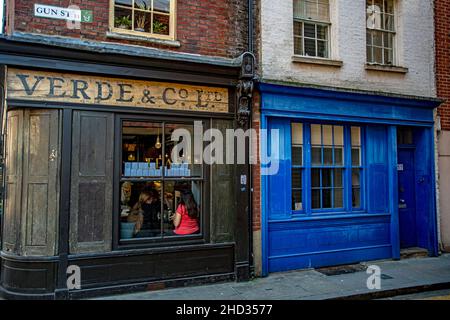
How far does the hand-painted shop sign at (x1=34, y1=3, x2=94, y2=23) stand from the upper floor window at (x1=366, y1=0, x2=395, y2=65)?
647 centimetres

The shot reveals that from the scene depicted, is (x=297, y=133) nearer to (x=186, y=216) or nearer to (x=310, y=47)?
(x=310, y=47)

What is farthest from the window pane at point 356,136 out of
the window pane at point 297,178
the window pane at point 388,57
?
the window pane at point 388,57

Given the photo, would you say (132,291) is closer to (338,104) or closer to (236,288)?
(236,288)

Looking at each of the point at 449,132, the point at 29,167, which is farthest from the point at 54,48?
the point at 449,132

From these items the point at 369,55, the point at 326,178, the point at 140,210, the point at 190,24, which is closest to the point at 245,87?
the point at 190,24

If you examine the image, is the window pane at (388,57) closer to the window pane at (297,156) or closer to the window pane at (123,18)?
the window pane at (297,156)

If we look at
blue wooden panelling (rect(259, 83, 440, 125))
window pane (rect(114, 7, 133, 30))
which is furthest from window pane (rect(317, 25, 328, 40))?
window pane (rect(114, 7, 133, 30))

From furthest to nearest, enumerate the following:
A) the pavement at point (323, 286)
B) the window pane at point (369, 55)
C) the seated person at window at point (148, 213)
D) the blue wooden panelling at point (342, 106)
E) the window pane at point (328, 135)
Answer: the window pane at point (369, 55) → the window pane at point (328, 135) → the blue wooden panelling at point (342, 106) → the seated person at window at point (148, 213) → the pavement at point (323, 286)

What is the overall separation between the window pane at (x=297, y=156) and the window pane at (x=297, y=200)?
62 cm

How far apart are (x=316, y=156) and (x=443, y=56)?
4772 mm

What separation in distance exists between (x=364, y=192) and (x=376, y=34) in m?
3.96

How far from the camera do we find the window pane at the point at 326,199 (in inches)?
323

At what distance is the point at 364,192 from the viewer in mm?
8570

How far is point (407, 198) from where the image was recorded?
9359mm
